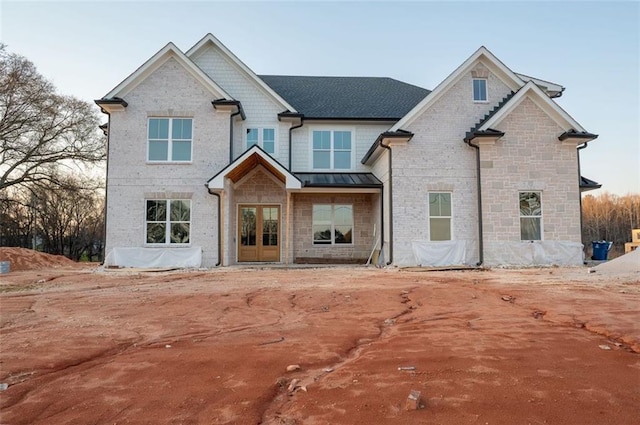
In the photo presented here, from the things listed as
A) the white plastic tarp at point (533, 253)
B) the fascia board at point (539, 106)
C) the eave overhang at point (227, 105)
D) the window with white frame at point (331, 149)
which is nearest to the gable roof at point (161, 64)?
the eave overhang at point (227, 105)

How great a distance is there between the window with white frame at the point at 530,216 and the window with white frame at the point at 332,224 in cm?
708

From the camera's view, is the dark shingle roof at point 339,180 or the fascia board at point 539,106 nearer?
the fascia board at point 539,106

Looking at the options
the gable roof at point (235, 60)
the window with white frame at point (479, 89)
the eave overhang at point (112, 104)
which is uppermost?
the gable roof at point (235, 60)

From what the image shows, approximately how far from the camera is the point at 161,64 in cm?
1662

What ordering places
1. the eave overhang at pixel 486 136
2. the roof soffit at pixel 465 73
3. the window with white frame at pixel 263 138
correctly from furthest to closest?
the window with white frame at pixel 263 138, the roof soffit at pixel 465 73, the eave overhang at pixel 486 136

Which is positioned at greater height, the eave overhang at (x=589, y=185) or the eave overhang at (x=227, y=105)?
the eave overhang at (x=227, y=105)

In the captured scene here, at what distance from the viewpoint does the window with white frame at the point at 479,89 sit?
54.9 feet

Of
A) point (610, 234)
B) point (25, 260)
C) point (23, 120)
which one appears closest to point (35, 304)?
point (25, 260)

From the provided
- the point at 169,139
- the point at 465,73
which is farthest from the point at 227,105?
the point at 465,73

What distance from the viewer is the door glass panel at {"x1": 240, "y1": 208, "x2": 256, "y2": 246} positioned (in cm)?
1811

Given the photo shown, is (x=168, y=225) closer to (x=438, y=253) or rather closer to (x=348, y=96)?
(x=438, y=253)

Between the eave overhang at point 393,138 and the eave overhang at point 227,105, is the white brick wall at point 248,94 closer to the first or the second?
the eave overhang at point 227,105

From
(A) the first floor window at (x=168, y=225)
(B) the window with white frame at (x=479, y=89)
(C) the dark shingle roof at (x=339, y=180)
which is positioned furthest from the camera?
(B) the window with white frame at (x=479, y=89)

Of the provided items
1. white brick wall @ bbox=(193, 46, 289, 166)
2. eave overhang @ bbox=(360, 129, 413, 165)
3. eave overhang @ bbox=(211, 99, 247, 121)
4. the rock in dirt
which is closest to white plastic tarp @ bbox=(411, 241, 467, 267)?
eave overhang @ bbox=(360, 129, 413, 165)
